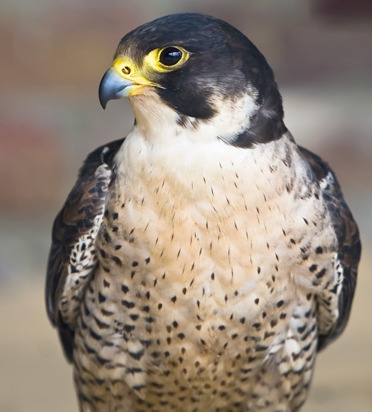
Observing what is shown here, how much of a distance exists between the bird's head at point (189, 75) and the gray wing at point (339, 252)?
17.4 inches

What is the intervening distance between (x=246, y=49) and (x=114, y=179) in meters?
0.53

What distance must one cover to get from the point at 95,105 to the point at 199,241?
87.9 inches

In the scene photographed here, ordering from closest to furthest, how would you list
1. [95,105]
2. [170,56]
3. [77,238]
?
[170,56] < [77,238] < [95,105]

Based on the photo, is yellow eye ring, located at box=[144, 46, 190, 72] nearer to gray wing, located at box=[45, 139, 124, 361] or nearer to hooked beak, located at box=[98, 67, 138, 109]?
hooked beak, located at box=[98, 67, 138, 109]

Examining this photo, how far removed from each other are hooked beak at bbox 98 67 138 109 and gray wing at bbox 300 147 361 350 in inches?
26.1

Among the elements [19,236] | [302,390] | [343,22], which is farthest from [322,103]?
[302,390]

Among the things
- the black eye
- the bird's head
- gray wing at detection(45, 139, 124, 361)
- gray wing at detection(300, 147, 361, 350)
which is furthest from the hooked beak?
gray wing at detection(300, 147, 361, 350)

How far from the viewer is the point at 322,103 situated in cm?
553

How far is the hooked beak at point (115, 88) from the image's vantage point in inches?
129

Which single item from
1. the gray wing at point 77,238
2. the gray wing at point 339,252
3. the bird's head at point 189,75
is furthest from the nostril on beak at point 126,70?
the gray wing at point 339,252

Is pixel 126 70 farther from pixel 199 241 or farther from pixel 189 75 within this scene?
pixel 199 241

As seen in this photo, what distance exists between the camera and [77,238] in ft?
12.0

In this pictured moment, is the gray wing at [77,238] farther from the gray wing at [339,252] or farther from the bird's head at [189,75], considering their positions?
the gray wing at [339,252]

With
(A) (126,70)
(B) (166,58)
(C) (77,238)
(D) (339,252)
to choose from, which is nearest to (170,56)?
(B) (166,58)
